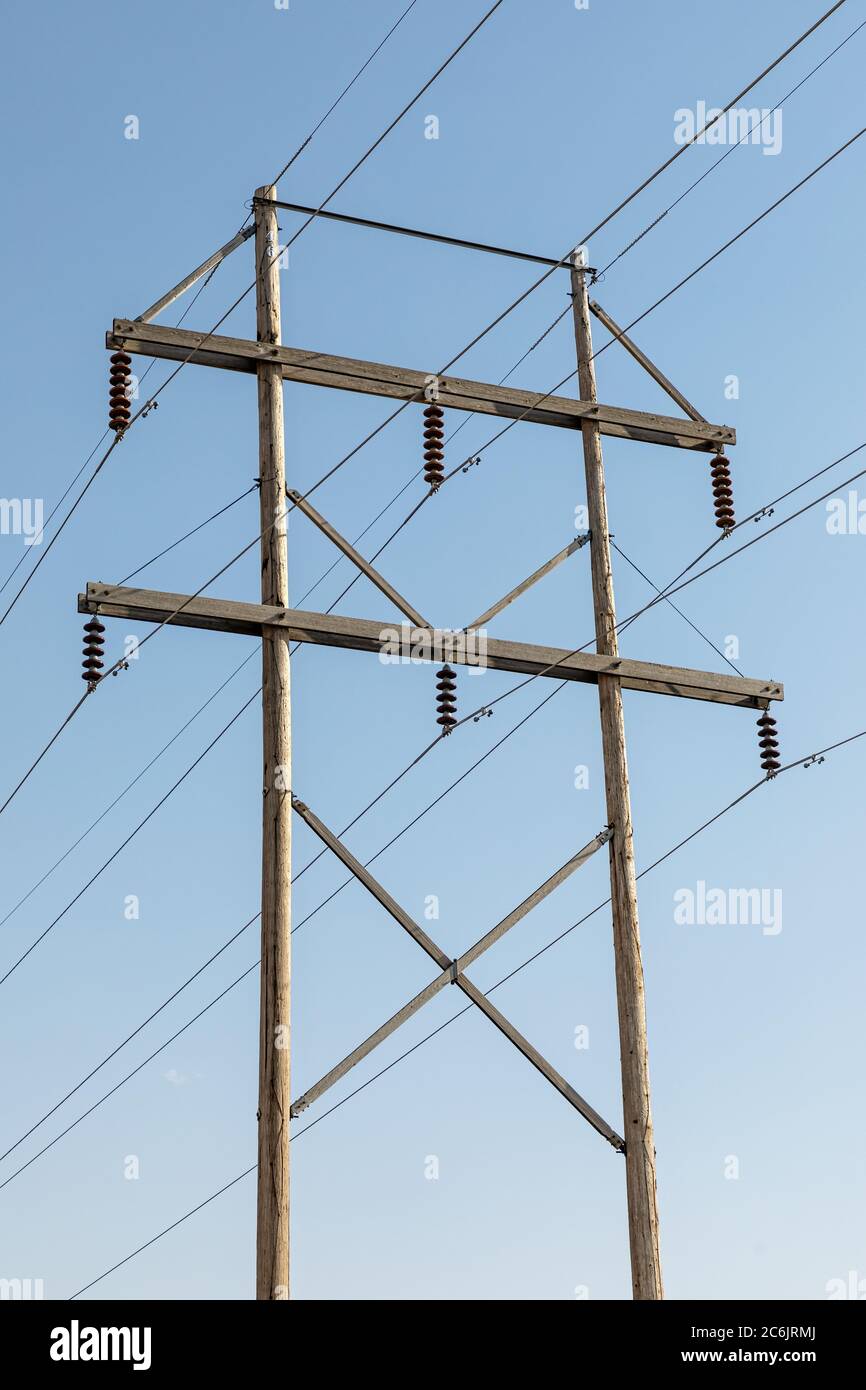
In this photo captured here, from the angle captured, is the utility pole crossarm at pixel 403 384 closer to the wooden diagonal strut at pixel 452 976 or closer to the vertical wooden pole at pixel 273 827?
the vertical wooden pole at pixel 273 827

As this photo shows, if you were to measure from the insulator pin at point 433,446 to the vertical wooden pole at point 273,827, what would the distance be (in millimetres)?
1008

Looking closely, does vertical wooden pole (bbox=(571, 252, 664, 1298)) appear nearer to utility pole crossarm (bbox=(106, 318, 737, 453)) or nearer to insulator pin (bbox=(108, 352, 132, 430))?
utility pole crossarm (bbox=(106, 318, 737, 453))

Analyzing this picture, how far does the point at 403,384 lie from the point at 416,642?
78.6 inches

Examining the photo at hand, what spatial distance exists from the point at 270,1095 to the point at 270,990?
0.62 m

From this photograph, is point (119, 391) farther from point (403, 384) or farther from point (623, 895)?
point (623, 895)

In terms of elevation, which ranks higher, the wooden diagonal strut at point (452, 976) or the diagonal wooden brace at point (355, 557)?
the diagonal wooden brace at point (355, 557)

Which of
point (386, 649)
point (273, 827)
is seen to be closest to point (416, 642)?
point (386, 649)

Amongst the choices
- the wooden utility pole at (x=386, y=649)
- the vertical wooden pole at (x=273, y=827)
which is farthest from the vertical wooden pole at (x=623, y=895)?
the vertical wooden pole at (x=273, y=827)

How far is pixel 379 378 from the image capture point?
14234 millimetres

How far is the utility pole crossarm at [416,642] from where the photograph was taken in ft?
42.4

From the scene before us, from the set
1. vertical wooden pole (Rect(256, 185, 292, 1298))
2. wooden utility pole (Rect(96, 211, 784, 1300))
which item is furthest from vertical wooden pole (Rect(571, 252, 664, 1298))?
vertical wooden pole (Rect(256, 185, 292, 1298))
